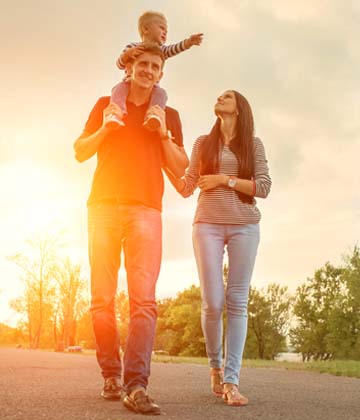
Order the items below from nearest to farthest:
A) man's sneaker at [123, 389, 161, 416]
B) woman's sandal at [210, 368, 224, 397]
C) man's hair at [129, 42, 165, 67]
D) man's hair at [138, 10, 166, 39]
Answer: man's sneaker at [123, 389, 161, 416], man's hair at [129, 42, 165, 67], man's hair at [138, 10, 166, 39], woman's sandal at [210, 368, 224, 397]

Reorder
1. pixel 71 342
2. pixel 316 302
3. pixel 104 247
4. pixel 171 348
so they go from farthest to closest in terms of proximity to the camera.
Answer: pixel 171 348, pixel 316 302, pixel 71 342, pixel 104 247

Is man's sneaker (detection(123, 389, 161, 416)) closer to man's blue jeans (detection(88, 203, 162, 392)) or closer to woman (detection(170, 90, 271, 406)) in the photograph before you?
man's blue jeans (detection(88, 203, 162, 392))

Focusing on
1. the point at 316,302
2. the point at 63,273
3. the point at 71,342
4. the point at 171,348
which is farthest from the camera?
the point at 171,348

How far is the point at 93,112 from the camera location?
16.3 ft

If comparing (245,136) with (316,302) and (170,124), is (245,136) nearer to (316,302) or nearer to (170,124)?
(170,124)

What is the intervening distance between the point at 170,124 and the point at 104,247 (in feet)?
3.79

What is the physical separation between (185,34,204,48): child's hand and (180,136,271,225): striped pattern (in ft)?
3.12

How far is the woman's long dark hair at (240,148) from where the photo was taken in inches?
206

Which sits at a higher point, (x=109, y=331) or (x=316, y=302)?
(x=316, y=302)

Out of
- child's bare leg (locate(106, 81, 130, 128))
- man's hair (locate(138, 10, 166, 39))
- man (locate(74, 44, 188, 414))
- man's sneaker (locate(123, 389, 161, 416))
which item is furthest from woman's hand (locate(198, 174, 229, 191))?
man's sneaker (locate(123, 389, 161, 416))

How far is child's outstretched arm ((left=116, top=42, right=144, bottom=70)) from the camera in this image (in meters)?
4.68

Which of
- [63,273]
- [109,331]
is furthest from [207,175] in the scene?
[63,273]

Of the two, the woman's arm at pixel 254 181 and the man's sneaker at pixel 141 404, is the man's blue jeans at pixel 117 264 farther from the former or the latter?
the woman's arm at pixel 254 181

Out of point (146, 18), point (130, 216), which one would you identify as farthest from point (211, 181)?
point (146, 18)
